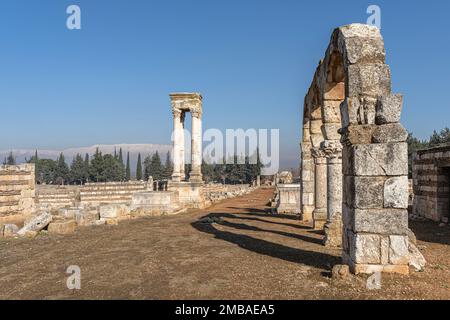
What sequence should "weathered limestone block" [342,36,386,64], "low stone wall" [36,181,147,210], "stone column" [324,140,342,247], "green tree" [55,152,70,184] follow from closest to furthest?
1. "weathered limestone block" [342,36,386,64]
2. "stone column" [324,140,342,247]
3. "low stone wall" [36,181,147,210]
4. "green tree" [55,152,70,184]

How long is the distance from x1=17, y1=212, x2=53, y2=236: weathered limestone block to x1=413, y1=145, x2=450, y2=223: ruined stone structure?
52.6 ft

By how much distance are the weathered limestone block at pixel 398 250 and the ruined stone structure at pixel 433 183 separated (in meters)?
10.4

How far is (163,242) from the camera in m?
9.31

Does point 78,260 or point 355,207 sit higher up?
point 355,207

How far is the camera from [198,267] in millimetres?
6488

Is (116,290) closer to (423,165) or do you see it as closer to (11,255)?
(11,255)

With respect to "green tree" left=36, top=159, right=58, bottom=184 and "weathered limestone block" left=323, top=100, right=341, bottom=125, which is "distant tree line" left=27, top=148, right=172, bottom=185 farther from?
"weathered limestone block" left=323, top=100, right=341, bottom=125

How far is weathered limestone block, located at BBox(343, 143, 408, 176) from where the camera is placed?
5.54 m

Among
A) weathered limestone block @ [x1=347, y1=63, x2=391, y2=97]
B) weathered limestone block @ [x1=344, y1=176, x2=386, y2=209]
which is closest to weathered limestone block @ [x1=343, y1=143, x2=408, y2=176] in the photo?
weathered limestone block @ [x1=344, y1=176, x2=386, y2=209]

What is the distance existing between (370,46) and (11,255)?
31.4 feet

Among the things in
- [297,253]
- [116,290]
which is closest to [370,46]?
[297,253]

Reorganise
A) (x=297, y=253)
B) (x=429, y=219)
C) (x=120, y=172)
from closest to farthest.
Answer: (x=297, y=253), (x=429, y=219), (x=120, y=172)

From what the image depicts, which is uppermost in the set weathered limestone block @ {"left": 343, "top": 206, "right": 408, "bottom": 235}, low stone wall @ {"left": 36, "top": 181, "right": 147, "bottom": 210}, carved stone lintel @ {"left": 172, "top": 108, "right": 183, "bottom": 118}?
carved stone lintel @ {"left": 172, "top": 108, "right": 183, "bottom": 118}
